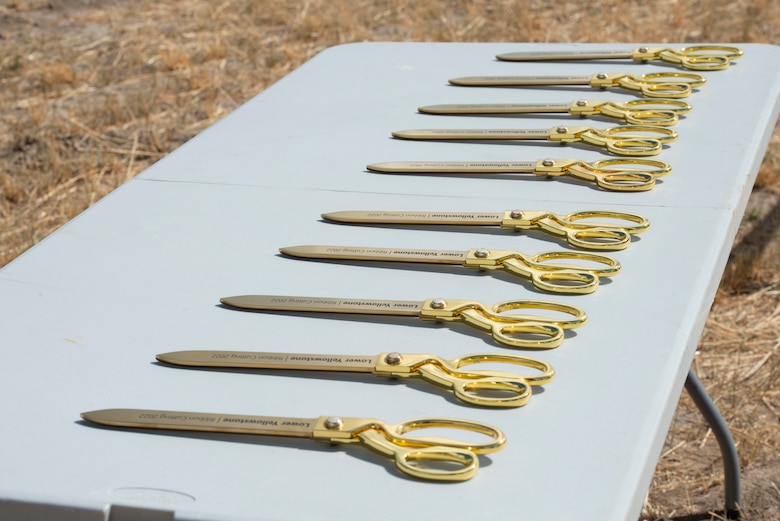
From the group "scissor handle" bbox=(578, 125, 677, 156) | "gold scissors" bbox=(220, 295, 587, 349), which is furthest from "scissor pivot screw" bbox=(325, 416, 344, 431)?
"scissor handle" bbox=(578, 125, 677, 156)

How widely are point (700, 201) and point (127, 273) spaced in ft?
2.42

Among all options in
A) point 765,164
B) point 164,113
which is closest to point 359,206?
point 765,164

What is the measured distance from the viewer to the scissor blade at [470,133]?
1648 millimetres

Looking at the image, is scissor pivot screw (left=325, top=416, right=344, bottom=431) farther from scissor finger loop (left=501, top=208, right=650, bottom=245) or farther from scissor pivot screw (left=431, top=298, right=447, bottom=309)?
scissor finger loop (left=501, top=208, right=650, bottom=245)

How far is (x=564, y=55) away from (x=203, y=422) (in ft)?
4.27

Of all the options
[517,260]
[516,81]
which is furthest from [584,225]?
[516,81]

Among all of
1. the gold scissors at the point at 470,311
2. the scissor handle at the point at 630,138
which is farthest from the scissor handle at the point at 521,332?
the scissor handle at the point at 630,138

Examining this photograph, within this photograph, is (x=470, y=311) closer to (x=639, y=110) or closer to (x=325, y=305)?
(x=325, y=305)

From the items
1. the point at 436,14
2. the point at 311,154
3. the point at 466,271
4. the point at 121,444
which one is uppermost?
the point at 436,14

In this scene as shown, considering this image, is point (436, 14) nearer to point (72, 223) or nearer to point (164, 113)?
point (164, 113)

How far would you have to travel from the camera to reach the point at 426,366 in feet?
3.34

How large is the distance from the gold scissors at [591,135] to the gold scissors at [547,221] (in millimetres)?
239

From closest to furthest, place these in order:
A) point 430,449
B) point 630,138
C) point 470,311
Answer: point 430,449, point 470,311, point 630,138

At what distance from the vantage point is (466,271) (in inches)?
49.4
